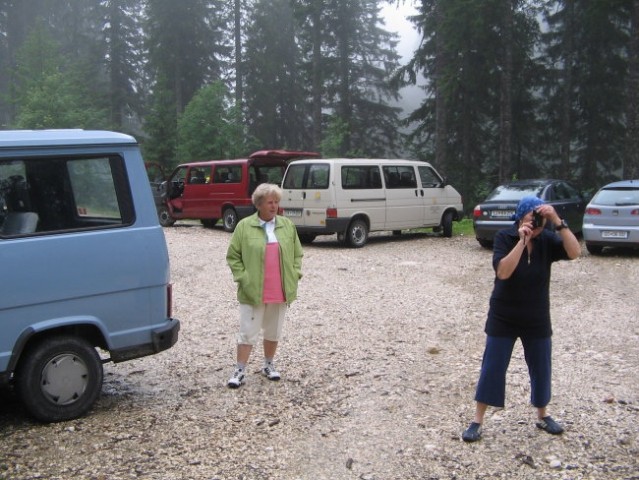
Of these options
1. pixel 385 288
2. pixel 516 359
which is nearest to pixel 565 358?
pixel 516 359

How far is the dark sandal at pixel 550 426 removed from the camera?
4.52m

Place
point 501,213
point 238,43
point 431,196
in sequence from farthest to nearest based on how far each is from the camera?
point 238,43 → point 431,196 → point 501,213

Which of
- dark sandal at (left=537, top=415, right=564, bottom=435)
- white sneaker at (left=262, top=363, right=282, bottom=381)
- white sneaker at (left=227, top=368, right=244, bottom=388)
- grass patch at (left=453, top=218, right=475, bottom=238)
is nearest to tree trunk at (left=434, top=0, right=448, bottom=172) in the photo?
grass patch at (left=453, top=218, right=475, bottom=238)

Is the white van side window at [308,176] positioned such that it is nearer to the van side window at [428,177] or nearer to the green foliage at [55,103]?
the van side window at [428,177]

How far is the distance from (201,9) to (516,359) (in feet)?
134

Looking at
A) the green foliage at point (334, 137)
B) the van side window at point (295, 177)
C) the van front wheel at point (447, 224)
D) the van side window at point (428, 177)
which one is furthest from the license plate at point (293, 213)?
the green foliage at point (334, 137)

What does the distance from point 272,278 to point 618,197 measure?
33.9 ft

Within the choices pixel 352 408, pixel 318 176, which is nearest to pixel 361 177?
pixel 318 176

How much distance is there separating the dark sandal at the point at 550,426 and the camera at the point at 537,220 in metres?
1.48

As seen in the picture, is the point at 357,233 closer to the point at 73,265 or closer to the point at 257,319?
the point at 257,319

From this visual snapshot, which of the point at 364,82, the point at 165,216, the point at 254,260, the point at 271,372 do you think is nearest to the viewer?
the point at 254,260

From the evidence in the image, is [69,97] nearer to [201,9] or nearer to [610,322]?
[201,9]

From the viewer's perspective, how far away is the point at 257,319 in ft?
18.1

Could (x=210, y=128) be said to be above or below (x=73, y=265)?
above
